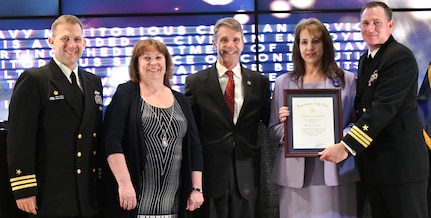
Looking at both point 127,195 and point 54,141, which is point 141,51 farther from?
point 127,195

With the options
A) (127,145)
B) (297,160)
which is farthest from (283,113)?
(127,145)

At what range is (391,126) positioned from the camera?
273 centimetres

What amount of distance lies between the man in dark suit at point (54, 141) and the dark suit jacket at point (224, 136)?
2.02 feet

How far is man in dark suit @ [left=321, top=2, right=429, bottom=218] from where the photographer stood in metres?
2.68

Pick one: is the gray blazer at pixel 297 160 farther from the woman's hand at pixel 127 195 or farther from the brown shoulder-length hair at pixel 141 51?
the woman's hand at pixel 127 195

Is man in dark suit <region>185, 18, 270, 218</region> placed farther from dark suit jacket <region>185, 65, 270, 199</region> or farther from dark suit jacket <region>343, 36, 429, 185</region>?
dark suit jacket <region>343, 36, 429, 185</region>

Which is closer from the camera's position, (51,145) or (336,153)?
(51,145)

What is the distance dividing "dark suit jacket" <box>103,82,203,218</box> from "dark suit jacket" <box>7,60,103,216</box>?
89 mm

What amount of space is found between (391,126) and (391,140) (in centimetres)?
7

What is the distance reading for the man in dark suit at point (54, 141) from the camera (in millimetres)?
2420

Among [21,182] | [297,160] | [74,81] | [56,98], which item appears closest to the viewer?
[21,182]

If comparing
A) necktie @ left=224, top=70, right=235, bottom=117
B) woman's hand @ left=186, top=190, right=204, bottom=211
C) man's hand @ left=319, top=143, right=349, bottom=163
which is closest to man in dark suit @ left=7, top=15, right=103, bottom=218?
woman's hand @ left=186, top=190, right=204, bottom=211

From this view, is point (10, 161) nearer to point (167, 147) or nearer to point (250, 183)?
point (167, 147)

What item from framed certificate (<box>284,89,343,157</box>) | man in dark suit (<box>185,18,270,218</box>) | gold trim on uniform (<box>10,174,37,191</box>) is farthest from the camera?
man in dark suit (<box>185,18,270,218</box>)
